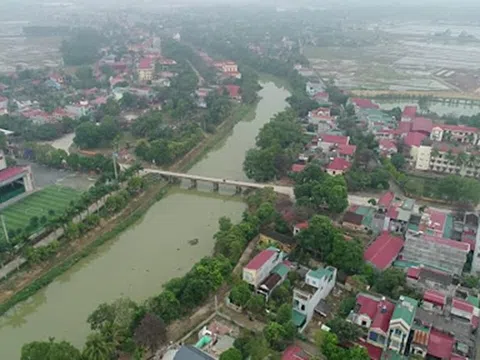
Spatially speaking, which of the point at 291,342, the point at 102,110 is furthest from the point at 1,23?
the point at 291,342

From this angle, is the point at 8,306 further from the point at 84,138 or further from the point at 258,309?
the point at 84,138

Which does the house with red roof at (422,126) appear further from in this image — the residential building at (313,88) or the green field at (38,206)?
the green field at (38,206)

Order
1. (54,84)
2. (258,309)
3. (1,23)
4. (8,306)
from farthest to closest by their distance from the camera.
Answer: (1,23) < (54,84) < (8,306) < (258,309)

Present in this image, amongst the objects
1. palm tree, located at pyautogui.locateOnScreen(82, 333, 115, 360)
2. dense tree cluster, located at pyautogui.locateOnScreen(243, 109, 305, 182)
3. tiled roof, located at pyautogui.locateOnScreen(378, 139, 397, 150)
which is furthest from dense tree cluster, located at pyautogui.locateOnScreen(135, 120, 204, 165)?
palm tree, located at pyautogui.locateOnScreen(82, 333, 115, 360)

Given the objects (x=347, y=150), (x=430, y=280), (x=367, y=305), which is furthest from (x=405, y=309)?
(x=347, y=150)

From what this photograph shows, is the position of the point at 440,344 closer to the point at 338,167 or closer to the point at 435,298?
the point at 435,298

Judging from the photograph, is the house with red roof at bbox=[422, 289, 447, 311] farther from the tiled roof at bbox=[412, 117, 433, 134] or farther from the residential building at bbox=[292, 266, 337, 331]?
the tiled roof at bbox=[412, 117, 433, 134]

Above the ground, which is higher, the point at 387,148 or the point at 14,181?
the point at 387,148
